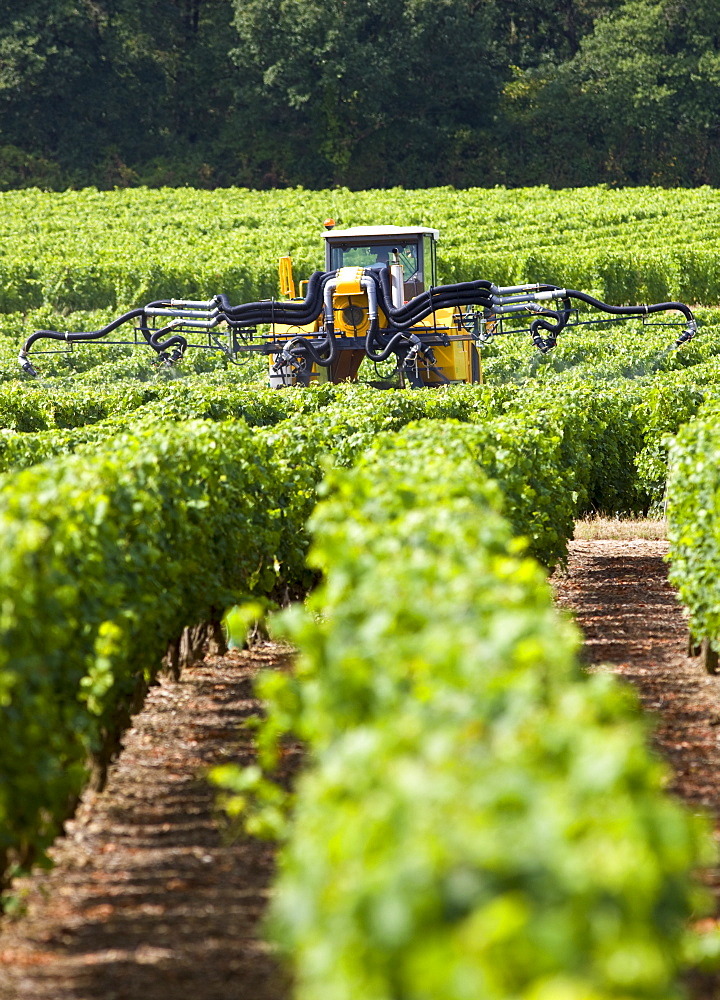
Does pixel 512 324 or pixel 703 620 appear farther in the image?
pixel 512 324

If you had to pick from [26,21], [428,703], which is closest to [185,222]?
[26,21]

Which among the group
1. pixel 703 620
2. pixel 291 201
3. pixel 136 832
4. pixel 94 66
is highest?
pixel 94 66

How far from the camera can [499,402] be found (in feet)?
45.3

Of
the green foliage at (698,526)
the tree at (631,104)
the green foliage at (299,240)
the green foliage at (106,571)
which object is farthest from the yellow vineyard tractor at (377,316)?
the tree at (631,104)

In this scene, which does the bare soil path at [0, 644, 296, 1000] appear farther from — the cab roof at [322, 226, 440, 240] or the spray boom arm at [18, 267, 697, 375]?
the cab roof at [322, 226, 440, 240]

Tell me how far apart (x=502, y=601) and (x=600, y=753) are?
0.98 metres

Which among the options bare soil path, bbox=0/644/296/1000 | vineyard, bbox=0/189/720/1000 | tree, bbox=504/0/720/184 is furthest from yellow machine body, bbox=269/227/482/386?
tree, bbox=504/0/720/184

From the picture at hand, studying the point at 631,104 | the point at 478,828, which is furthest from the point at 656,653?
the point at 631,104

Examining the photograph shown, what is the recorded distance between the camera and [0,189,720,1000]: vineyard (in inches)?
87.9

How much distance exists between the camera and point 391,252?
57.9 ft

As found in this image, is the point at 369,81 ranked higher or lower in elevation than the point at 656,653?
higher

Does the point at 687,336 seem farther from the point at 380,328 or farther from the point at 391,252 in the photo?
the point at 380,328

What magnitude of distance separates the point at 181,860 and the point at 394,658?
2968mm

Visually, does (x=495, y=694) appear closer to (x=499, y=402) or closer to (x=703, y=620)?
(x=703, y=620)
